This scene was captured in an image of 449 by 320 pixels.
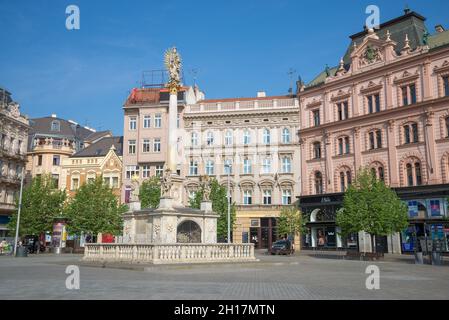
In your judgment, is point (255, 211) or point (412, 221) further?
point (255, 211)

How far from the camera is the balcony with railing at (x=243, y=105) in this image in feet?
178

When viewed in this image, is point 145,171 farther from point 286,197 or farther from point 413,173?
point 413,173

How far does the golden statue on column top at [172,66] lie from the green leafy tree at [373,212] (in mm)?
16156

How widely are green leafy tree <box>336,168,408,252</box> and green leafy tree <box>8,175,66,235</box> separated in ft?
97.9

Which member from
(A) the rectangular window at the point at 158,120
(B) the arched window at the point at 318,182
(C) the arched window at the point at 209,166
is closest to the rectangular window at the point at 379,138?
(B) the arched window at the point at 318,182

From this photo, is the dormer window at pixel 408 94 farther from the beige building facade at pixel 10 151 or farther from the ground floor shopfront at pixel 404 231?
the beige building facade at pixel 10 151

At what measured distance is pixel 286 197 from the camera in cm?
5266

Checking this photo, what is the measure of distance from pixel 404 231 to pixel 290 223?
35.9 feet

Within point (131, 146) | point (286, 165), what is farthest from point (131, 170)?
point (286, 165)

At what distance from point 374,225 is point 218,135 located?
26.1m

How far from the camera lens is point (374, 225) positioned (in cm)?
3369
